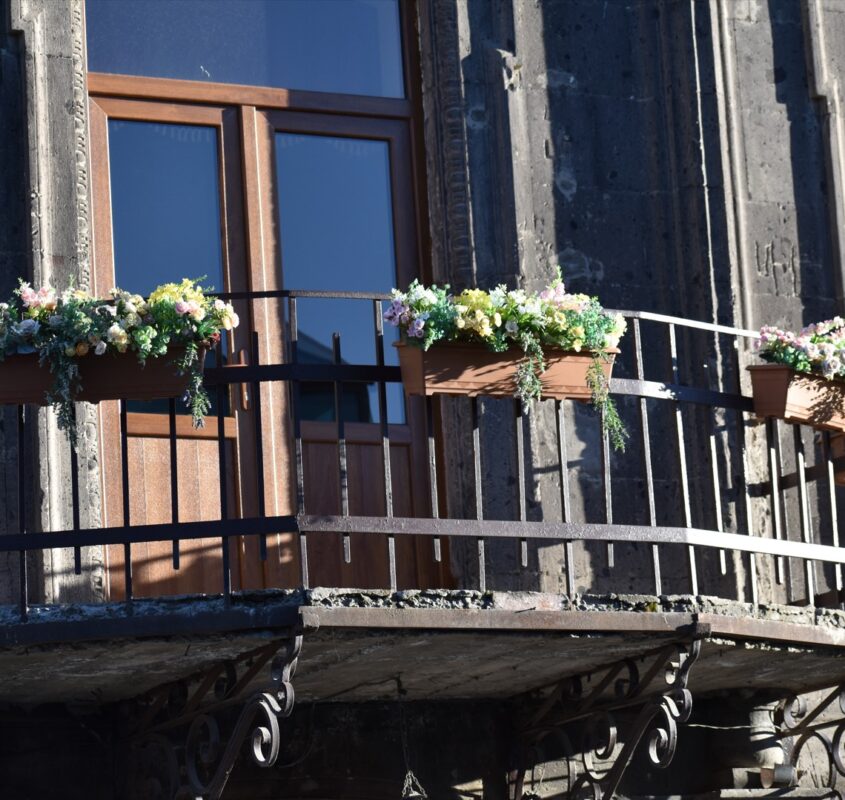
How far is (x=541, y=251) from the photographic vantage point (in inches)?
343

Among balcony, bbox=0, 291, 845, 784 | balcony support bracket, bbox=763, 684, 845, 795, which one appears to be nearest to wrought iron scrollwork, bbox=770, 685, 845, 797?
balcony support bracket, bbox=763, 684, 845, 795

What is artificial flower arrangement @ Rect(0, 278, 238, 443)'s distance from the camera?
6.64m

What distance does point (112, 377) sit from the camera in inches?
264

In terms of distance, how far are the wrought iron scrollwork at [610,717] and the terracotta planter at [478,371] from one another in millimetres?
1043

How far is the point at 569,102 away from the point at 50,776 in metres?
3.75

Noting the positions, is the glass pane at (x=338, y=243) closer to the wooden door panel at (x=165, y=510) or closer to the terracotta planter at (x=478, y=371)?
Answer: the wooden door panel at (x=165, y=510)

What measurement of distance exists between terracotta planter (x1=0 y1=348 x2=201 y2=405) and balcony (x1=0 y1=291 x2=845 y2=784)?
0.15 m

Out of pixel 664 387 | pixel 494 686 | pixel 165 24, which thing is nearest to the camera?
pixel 664 387

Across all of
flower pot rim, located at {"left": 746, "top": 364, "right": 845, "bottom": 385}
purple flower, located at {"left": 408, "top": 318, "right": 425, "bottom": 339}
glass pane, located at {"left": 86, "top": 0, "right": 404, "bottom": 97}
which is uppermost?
glass pane, located at {"left": 86, "top": 0, "right": 404, "bottom": 97}

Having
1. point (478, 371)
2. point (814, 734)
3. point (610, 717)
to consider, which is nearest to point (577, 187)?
point (478, 371)

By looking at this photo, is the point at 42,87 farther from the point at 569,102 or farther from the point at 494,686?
the point at 494,686

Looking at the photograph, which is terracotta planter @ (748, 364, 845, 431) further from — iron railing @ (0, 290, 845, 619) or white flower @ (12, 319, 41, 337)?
white flower @ (12, 319, 41, 337)

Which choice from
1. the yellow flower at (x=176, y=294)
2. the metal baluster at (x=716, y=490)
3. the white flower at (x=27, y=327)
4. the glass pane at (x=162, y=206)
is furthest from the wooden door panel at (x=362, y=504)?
the white flower at (x=27, y=327)

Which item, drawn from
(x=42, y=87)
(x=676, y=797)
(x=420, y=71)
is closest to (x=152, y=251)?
(x=42, y=87)
